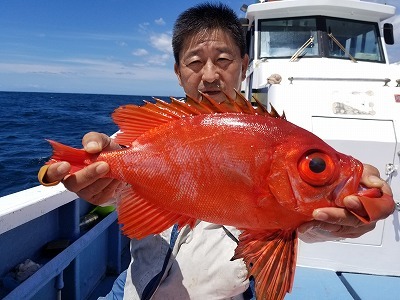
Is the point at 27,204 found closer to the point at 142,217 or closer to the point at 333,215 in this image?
the point at 142,217

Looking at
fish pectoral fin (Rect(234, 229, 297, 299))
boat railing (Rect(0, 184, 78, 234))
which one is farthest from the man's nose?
boat railing (Rect(0, 184, 78, 234))

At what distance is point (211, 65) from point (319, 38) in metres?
4.76

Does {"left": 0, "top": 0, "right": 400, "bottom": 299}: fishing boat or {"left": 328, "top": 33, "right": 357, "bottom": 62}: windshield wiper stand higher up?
{"left": 328, "top": 33, "right": 357, "bottom": 62}: windshield wiper

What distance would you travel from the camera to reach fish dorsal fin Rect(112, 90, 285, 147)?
4.40ft

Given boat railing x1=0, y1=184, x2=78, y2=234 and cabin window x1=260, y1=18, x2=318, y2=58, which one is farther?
cabin window x1=260, y1=18, x2=318, y2=58

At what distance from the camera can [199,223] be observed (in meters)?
1.94

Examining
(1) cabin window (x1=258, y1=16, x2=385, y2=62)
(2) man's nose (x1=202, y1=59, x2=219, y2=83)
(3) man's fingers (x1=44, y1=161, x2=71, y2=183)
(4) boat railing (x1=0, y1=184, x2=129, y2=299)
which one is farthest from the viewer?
(1) cabin window (x1=258, y1=16, x2=385, y2=62)

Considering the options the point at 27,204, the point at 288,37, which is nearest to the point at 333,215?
the point at 27,204

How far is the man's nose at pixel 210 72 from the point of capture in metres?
2.06

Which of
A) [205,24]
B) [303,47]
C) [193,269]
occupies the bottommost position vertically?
[193,269]

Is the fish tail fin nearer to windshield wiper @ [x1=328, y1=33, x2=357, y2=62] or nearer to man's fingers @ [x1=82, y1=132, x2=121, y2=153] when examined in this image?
man's fingers @ [x1=82, y1=132, x2=121, y2=153]

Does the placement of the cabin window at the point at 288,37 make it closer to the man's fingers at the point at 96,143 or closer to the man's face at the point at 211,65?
the man's face at the point at 211,65

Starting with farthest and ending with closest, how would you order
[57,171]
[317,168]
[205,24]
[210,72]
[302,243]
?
[302,243], [205,24], [210,72], [57,171], [317,168]

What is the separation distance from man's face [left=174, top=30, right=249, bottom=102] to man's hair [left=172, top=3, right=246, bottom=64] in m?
0.05
